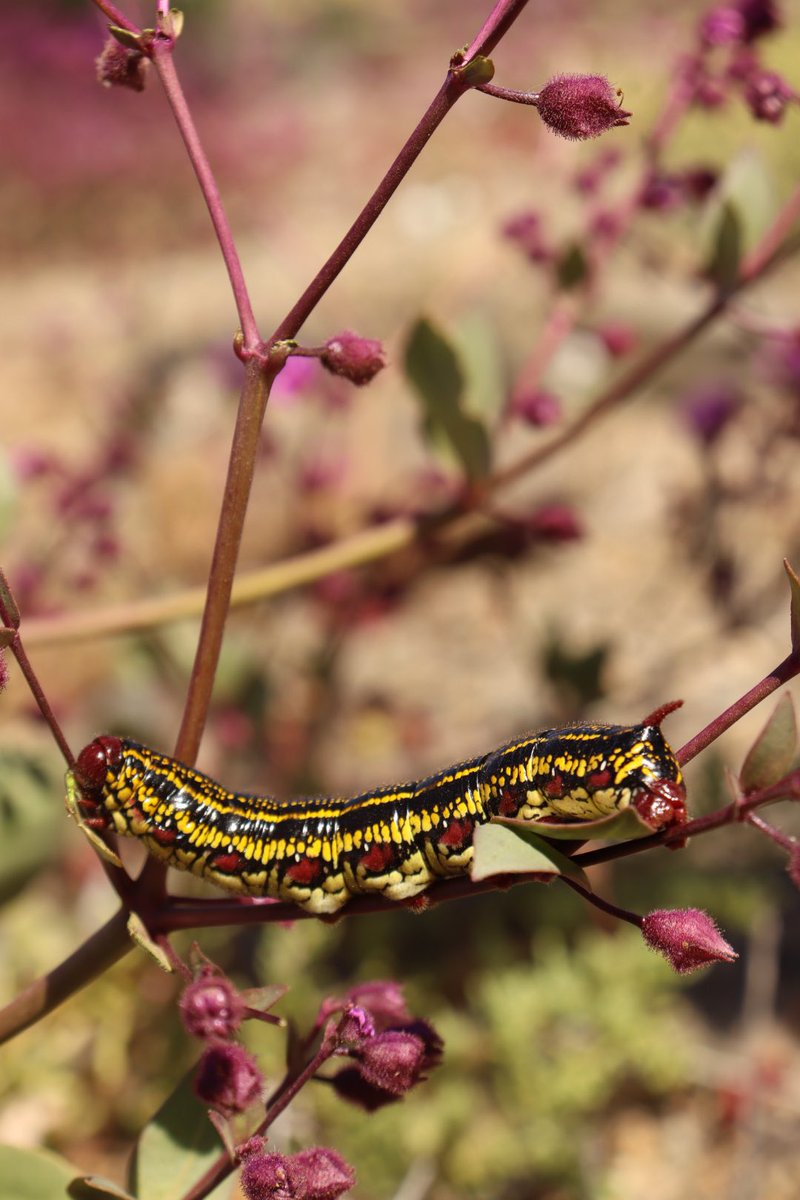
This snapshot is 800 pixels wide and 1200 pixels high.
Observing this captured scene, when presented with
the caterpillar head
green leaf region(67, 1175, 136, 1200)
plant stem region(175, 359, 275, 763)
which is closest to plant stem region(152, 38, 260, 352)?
plant stem region(175, 359, 275, 763)

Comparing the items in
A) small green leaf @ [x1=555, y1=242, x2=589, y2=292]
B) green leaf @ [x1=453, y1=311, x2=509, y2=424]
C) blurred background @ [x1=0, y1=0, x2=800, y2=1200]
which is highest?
small green leaf @ [x1=555, y1=242, x2=589, y2=292]

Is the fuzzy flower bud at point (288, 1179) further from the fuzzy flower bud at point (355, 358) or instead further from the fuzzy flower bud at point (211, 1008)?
the fuzzy flower bud at point (355, 358)

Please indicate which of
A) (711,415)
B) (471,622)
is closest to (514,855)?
(711,415)

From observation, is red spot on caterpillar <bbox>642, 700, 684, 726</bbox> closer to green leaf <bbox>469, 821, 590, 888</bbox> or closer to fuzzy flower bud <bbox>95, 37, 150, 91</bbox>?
green leaf <bbox>469, 821, 590, 888</bbox>

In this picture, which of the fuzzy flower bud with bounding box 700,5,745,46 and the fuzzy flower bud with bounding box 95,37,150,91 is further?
the fuzzy flower bud with bounding box 700,5,745,46

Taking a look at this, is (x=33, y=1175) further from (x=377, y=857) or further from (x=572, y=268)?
(x=572, y=268)

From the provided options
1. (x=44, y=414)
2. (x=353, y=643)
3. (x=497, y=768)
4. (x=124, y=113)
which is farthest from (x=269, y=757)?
(x=124, y=113)

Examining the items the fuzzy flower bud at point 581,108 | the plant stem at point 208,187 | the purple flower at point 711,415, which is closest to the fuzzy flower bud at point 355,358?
the plant stem at point 208,187
